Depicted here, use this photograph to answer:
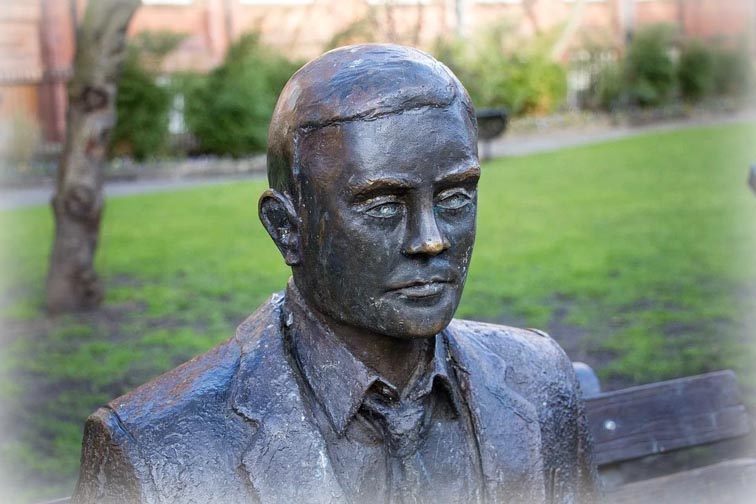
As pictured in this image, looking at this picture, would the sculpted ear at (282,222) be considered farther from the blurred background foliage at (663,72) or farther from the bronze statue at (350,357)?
the blurred background foliage at (663,72)

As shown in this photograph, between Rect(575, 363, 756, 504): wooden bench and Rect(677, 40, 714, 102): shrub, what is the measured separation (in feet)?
70.1

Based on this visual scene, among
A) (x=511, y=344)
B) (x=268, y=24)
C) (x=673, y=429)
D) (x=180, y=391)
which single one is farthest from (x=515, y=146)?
(x=180, y=391)

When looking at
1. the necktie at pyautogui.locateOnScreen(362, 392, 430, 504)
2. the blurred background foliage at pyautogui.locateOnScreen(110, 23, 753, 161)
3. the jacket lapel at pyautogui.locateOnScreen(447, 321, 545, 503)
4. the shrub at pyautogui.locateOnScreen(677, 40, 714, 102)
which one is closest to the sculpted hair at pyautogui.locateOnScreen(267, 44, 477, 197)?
the necktie at pyautogui.locateOnScreen(362, 392, 430, 504)

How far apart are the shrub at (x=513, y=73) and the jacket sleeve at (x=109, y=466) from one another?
1835 cm

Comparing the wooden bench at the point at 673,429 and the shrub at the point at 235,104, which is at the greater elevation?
the wooden bench at the point at 673,429

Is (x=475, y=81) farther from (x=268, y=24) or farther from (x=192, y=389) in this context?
(x=192, y=389)

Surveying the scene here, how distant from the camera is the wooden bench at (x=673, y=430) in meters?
3.59

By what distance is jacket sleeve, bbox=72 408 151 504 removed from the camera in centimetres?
213

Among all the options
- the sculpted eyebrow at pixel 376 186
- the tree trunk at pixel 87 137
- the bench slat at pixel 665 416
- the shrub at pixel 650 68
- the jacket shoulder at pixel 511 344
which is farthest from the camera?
the shrub at pixel 650 68

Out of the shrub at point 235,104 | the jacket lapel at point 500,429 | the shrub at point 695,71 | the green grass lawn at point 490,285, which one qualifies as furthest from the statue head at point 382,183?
the shrub at point 695,71

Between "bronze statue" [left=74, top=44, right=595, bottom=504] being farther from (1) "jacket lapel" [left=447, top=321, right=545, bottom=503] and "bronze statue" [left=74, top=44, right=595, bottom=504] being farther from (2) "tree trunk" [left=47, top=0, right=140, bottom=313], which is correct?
(2) "tree trunk" [left=47, top=0, right=140, bottom=313]

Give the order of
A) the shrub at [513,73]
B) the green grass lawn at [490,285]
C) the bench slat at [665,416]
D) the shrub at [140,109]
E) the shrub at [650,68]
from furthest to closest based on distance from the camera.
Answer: the shrub at [650,68]
the shrub at [513,73]
the shrub at [140,109]
the green grass lawn at [490,285]
the bench slat at [665,416]

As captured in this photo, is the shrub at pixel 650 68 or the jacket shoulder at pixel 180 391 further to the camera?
the shrub at pixel 650 68

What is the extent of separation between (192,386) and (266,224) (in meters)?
0.40
